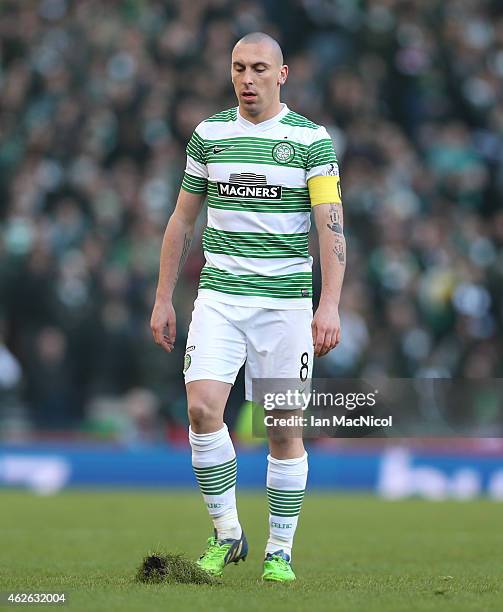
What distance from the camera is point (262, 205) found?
22.7 ft

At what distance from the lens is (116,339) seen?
50.7 feet

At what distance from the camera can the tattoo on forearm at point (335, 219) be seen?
6867mm

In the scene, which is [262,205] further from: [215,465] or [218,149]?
[215,465]

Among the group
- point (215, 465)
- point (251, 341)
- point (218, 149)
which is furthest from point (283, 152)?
point (215, 465)

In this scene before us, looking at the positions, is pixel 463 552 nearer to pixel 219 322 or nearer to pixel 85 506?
pixel 219 322

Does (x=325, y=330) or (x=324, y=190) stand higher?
(x=324, y=190)

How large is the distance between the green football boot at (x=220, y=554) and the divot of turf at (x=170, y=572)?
196 millimetres

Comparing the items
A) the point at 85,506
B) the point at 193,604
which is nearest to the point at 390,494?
the point at 85,506

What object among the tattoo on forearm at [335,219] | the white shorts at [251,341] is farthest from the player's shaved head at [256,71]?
the white shorts at [251,341]

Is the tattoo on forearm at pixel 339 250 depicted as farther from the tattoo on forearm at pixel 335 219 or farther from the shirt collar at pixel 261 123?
the shirt collar at pixel 261 123

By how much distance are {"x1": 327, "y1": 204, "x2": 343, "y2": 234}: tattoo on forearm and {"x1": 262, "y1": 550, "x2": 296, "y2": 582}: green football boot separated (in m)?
1.63

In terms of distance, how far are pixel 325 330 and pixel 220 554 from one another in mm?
1277

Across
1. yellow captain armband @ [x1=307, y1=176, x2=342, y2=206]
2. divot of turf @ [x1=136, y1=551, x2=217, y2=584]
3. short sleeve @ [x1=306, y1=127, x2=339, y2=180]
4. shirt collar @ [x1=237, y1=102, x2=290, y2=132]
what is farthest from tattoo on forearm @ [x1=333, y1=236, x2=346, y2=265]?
divot of turf @ [x1=136, y1=551, x2=217, y2=584]

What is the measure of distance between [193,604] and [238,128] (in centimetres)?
250
